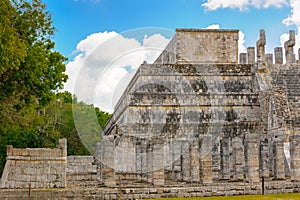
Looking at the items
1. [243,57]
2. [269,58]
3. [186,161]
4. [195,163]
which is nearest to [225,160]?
[186,161]

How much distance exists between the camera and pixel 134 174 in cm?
2088

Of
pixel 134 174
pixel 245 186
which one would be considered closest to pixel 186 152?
pixel 134 174

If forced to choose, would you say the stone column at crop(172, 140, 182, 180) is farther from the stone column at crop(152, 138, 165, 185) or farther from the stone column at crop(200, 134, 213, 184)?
the stone column at crop(152, 138, 165, 185)

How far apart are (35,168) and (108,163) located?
2365 millimetres

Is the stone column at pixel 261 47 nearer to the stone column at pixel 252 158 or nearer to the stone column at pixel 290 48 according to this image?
the stone column at pixel 290 48

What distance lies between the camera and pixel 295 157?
667 inches

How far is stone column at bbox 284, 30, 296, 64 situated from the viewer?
28223 millimetres

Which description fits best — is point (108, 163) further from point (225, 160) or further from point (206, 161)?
point (225, 160)

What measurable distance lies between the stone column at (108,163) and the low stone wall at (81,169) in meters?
4.91

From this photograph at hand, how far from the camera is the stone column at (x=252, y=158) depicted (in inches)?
659

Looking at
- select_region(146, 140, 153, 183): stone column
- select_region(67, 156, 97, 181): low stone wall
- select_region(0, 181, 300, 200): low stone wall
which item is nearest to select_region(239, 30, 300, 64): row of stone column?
select_region(67, 156, 97, 181): low stone wall

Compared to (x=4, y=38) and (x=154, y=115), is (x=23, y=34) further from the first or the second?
(x=154, y=115)

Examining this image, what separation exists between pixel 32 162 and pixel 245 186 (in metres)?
6.82

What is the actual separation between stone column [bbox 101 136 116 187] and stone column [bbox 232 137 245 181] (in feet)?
17.2
